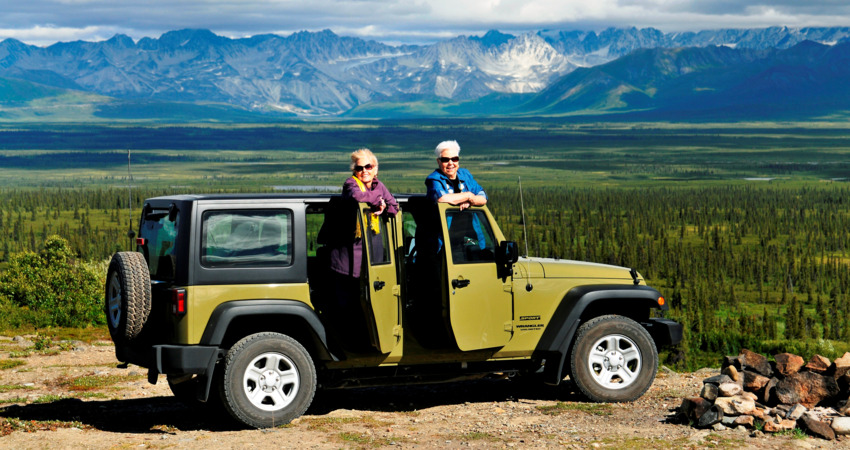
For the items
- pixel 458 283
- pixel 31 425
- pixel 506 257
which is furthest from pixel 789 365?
pixel 31 425

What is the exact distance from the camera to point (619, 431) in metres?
10.7

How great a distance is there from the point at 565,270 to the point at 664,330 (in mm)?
1456

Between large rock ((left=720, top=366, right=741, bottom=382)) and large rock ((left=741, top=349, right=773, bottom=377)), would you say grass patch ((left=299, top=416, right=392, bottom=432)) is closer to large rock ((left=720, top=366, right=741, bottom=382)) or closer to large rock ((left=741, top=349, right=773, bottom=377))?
large rock ((left=720, top=366, right=741, bottom=382))

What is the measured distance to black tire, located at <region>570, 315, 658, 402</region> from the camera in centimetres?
1202

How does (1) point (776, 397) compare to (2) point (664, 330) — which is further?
(2) point (664, 330)

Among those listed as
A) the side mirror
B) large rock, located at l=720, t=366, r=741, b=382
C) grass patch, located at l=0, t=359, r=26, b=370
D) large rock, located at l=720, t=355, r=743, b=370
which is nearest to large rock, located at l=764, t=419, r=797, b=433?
large rock, located at l=720, t=366, r=741, b=382

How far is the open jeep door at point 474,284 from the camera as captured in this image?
442 inches

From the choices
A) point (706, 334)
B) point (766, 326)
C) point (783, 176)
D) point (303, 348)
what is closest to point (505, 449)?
point (303, 348)

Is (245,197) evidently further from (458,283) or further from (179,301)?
(458,283)

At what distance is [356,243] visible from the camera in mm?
10773

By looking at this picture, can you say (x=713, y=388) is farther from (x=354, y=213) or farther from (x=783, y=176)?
(x=783, y=176)

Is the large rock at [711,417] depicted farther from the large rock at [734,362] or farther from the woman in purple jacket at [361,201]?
the woman in purple jacket at [361,201]

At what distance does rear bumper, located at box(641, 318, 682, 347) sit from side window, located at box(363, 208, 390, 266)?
3.54 meters

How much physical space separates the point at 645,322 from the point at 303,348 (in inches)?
168
